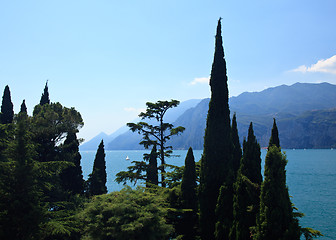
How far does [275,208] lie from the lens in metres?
10.4

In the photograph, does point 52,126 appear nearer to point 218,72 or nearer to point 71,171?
point 71,171

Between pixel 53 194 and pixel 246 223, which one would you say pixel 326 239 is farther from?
pixel 53 194

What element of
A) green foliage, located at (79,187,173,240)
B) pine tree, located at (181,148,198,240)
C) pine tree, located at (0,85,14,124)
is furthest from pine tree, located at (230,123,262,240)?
pine tree, located at (0,85,14,124)

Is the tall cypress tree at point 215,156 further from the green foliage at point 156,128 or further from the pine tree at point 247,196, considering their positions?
the green foliage at point 156,128

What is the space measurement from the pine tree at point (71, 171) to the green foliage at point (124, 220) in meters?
11.9

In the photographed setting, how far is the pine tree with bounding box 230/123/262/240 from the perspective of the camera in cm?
1227

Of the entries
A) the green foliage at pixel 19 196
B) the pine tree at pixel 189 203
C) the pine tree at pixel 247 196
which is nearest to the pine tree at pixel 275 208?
the pine tree at pixel 247 196

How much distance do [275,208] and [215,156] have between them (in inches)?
249

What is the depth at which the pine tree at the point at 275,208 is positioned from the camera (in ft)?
33.2

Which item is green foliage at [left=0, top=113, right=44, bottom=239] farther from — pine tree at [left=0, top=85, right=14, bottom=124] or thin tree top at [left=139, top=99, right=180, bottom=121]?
pine tree at [left=0, top=85, right=14, bottom=124]

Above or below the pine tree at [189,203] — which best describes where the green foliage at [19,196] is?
above

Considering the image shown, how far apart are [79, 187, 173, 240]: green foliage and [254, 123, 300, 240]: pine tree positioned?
465 centimetres

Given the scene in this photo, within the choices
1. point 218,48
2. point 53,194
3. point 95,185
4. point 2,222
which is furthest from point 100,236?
point 95,185

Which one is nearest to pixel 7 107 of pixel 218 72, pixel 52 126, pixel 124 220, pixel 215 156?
pixel 52 126
